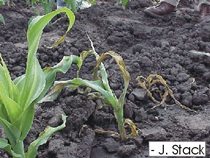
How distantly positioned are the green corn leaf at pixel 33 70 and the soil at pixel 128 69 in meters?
0.33

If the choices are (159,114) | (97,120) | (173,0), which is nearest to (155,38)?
(173,0)

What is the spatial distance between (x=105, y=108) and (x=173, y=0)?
2.13 m

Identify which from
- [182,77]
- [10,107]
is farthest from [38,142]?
[182,77]

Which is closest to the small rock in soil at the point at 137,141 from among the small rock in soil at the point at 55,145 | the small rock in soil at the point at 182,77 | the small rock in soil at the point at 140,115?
the small rock in soil at the point at 140,115

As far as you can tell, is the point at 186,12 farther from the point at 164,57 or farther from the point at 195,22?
the point at 164,57

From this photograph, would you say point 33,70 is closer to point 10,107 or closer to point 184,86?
point 10,107

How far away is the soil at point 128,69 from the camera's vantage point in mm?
1717

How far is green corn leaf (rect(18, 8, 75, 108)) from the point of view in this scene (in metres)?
Result: 1.34

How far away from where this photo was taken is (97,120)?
6.04 ft

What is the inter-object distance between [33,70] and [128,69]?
1.02 m

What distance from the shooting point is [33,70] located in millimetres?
1405

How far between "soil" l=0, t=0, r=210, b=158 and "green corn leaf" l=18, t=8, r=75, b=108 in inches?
12.9

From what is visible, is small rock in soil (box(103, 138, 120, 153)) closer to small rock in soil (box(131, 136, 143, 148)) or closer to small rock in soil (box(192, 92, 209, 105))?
small rock in soil (box(131, 136, 143, 148))

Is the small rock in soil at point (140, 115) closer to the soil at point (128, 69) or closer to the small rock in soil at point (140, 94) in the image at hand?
the soil at point (128, 69)
